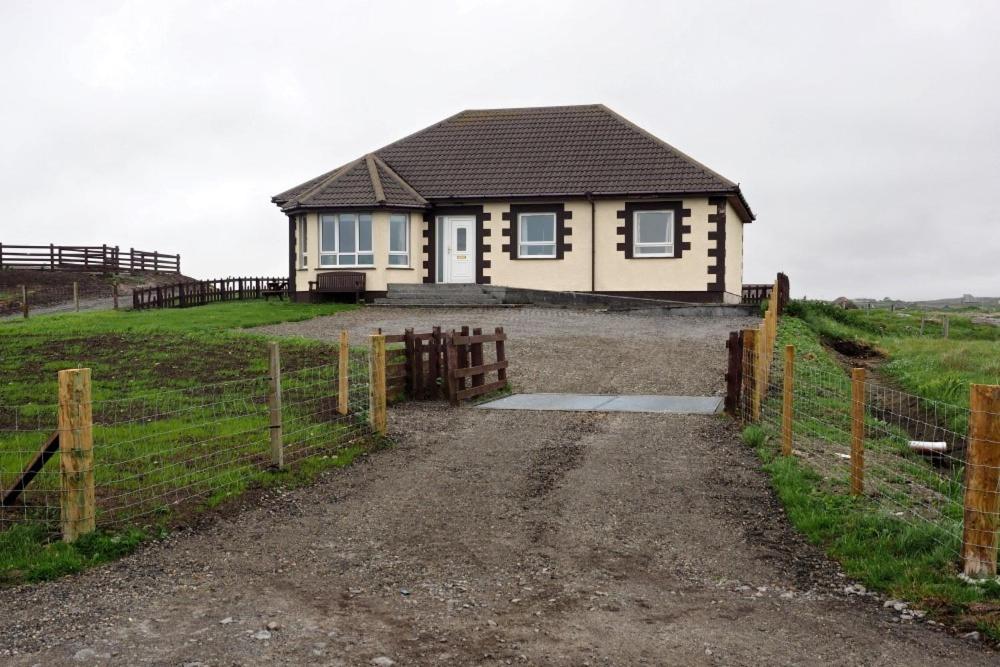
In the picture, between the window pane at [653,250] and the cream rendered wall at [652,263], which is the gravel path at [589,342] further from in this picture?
the window pane at [653,250]

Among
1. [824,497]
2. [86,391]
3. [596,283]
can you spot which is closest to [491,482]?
[824,497]

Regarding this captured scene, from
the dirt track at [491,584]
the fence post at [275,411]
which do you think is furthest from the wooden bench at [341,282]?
the fence post at [275,411]

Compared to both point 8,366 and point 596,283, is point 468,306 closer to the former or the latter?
point 596,283

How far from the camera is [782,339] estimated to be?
2358 cm

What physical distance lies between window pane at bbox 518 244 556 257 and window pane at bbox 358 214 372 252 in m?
5.26

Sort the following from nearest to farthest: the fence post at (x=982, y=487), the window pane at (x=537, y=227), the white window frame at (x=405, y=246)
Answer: the fence post at (x=982, y=487) < the white window frame at (x=405, y=246) < the window pane at (x=537, y=227)

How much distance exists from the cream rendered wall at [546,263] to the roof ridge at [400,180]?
90.8 inches

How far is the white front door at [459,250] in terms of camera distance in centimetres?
3512

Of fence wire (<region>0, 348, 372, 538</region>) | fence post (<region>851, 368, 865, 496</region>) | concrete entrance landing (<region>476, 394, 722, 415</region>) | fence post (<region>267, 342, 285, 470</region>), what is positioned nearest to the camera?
fence wire (<region>0, 348, 372, 538</region>)

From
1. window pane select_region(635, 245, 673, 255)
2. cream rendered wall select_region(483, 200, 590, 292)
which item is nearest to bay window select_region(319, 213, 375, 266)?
cream rendered wall select_region(483, 200, 590, 292)

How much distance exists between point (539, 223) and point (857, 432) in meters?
25.9

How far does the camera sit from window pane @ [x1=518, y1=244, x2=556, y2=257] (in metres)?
34.6

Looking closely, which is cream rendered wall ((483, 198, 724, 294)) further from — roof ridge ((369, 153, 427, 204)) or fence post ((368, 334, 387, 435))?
fence post ((368, 334, 387, 435))

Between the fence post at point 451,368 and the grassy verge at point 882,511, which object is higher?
the fence post at point 451,368
